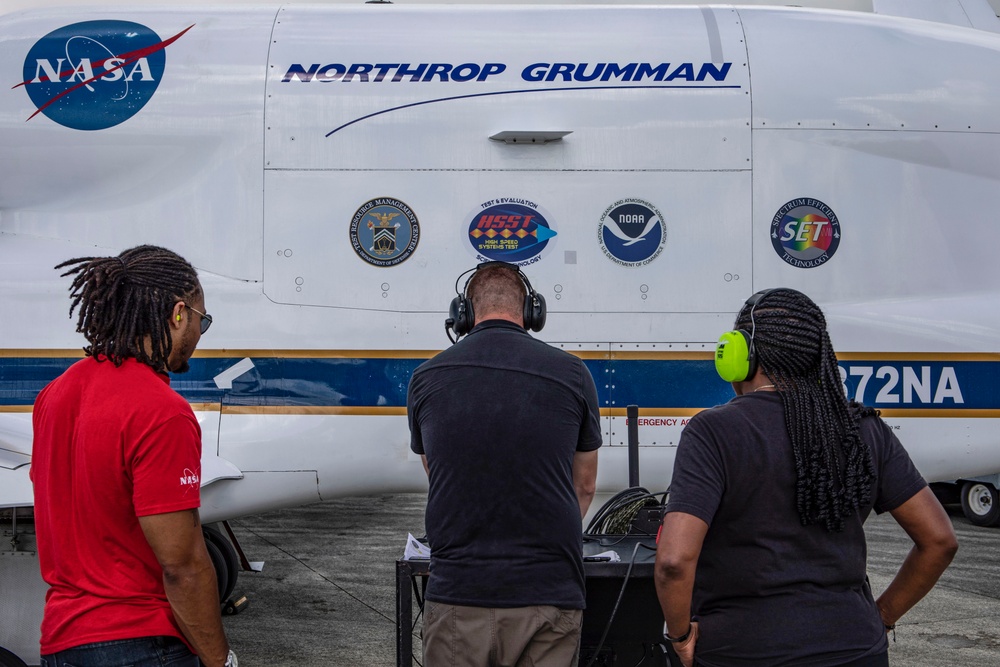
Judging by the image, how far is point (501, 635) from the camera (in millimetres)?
2586

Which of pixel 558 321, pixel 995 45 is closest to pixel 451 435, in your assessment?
pixel 558 321

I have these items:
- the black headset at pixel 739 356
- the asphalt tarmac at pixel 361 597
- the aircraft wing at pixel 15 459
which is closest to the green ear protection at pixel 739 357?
the black headset at pixel 739 356

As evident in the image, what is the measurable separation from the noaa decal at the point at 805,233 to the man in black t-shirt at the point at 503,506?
2638mm

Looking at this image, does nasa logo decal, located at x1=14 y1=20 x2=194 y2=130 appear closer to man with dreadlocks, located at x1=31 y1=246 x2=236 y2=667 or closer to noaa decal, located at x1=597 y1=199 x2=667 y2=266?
noaa decal, located at x1=597 y1=199 x2=667 y2=266

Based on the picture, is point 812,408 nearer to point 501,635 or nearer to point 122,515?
point 501,635

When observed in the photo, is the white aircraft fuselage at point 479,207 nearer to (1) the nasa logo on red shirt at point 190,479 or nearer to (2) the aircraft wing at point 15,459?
(2) the aircraft wing at point 15,459

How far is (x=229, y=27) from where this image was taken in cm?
509

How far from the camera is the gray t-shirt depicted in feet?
7.22

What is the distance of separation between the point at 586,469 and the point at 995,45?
13.3 feet

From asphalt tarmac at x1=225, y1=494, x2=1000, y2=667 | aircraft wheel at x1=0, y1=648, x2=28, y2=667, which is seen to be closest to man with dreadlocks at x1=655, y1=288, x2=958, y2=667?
asphalt tarmac at x1=225, y1=494, x2=1000, y2=667

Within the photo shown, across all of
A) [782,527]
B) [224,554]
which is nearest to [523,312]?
[782,527]

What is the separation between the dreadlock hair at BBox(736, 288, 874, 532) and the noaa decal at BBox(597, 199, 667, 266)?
95.5 inches

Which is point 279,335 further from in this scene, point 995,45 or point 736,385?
point 995,45

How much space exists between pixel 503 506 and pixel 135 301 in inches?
44.4
